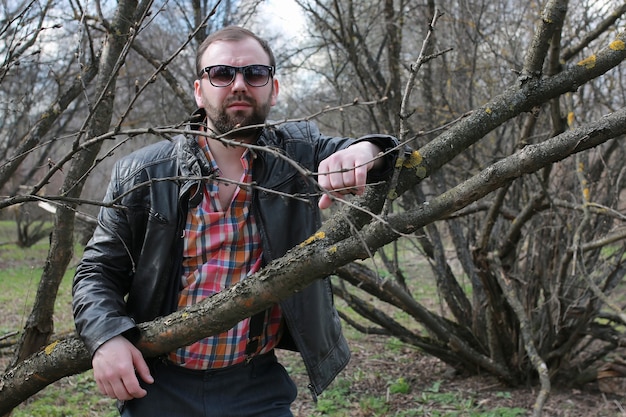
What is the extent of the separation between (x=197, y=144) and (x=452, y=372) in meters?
3.86

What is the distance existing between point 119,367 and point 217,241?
0.55 meters

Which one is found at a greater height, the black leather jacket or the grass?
the black leather jacket

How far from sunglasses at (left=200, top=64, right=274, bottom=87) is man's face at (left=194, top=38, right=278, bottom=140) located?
0.01 m

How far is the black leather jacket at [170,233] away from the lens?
2018 millimetres

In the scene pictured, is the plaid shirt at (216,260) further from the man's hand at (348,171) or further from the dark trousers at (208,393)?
the man's hand at (348,171)

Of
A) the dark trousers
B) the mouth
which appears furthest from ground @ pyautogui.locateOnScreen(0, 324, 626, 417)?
the mouth

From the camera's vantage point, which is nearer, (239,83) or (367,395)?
(239,83)

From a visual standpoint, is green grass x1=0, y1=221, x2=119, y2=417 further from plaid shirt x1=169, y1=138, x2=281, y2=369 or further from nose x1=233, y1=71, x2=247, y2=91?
nose x1=233, y1=71, x2=247, y2=91

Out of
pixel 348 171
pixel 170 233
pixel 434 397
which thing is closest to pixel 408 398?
pixel 434 397

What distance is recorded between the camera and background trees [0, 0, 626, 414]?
1.70m

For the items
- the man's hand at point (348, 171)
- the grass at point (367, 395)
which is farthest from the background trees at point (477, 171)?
the grass at point (367, 395)

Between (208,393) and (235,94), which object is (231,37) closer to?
(235,94)

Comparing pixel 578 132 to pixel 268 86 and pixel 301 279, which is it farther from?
pixel 268 86

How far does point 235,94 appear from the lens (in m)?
2.10
